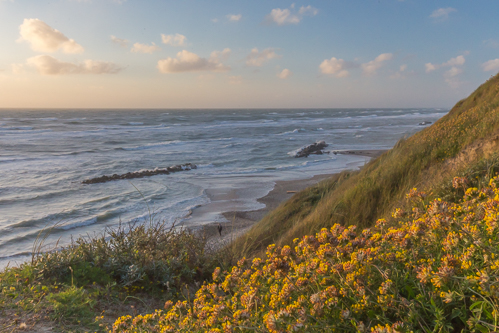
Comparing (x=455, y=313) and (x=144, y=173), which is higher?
(x=455, y=313)

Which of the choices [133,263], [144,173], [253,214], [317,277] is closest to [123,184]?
[144,173]

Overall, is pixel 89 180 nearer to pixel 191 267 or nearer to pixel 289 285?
pixel 191 267

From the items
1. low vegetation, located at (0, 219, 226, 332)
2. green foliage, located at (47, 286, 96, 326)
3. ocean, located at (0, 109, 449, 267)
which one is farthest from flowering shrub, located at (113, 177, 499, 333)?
ocean, located at (0, 109, 449, 267)

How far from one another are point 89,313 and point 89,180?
15.8 meters

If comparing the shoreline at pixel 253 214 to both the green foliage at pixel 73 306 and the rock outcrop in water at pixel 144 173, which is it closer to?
the green foliage at pixel 73 306

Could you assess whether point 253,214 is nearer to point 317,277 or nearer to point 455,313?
point 317,277

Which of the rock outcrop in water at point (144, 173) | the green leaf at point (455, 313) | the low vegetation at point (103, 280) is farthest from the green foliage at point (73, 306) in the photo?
the rock outcrop in water at point (144, 173)

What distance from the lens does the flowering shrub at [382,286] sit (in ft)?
5.34

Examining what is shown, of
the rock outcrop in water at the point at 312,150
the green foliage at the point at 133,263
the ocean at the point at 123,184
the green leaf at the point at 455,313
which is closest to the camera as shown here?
the green leaf at the point at 455,313

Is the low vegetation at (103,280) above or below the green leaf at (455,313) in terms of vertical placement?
below

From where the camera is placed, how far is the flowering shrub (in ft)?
5.34

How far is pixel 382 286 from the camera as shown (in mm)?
1790

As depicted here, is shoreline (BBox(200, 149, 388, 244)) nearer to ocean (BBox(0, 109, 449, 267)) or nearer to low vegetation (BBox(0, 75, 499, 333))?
ocean (BBox(0, 109, 449, 267))

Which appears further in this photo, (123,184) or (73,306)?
(123,184)
